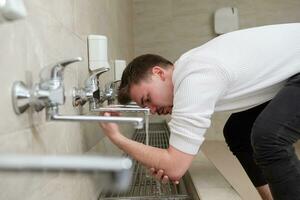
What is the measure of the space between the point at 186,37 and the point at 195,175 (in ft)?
5.47

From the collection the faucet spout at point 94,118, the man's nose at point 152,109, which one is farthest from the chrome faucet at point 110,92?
the faucet spout at point 94,118

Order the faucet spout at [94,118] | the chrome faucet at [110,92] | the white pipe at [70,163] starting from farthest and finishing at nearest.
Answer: the chrome faucet at [110,92] → the faucet spout at [94,118] → the white pipe at [70,163]

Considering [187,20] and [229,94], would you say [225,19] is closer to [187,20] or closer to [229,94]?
[187,20]

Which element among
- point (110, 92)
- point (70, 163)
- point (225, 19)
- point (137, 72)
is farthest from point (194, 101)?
point (225, 19)

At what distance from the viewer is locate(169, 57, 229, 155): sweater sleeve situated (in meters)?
0.79

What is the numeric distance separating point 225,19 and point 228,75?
175cm

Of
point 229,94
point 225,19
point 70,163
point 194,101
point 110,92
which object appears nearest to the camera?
point 70,163

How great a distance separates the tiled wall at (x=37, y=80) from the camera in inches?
17.4

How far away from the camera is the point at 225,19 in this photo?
2.47m

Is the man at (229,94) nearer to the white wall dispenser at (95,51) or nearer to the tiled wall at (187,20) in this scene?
the white wall dispenser at (95,51)

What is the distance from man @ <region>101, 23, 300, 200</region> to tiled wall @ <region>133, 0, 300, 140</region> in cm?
160

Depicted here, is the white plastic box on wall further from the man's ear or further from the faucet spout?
the faucet spout

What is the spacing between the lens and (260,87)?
92cm

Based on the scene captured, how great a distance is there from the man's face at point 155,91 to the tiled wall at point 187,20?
5.47 ft
